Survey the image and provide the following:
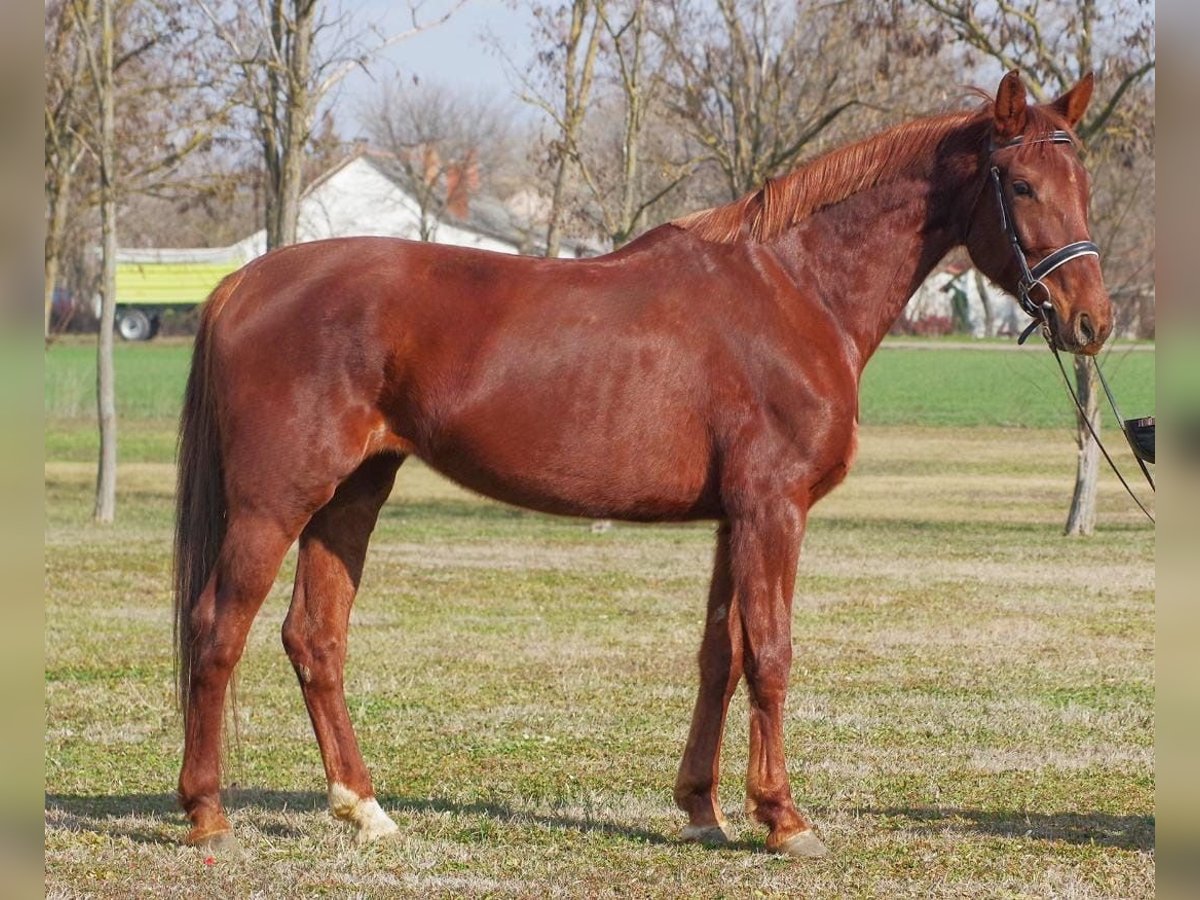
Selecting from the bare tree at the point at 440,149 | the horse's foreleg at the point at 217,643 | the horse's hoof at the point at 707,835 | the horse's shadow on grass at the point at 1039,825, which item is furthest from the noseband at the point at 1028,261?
the bare tree at the point at 440,149

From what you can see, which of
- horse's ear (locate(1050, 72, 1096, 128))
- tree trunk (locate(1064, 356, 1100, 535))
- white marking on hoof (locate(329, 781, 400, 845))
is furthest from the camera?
tree trunk (locate(1064, 356, 1100, 535))

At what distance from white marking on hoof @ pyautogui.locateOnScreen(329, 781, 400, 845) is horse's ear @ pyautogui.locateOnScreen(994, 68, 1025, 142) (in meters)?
2.99

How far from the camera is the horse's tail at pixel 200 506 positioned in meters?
4.90

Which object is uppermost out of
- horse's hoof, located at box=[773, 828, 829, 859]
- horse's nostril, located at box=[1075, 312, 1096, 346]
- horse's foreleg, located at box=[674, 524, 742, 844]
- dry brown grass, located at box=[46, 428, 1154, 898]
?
horse's nostril, located at box=[1075, 312, 1096, 346]

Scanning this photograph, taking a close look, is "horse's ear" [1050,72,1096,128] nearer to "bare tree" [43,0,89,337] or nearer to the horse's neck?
the horse's neck

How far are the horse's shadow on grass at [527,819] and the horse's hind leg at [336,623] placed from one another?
0.27 meters

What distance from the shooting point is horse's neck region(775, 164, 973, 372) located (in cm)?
496

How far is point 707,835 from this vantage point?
4.99m

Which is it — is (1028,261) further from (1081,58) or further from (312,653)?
(1081,58)

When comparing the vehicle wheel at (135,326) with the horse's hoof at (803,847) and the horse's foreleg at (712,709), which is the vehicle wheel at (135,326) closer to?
the horse's foreleg at (712,709)

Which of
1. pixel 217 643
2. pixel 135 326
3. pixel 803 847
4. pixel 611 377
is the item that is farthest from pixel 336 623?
pixel 135 326

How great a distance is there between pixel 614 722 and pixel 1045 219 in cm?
331

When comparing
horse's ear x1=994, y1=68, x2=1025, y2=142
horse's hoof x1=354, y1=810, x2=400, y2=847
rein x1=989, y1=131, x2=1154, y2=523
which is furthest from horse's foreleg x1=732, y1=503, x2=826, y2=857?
horse's ear x1=994, y1=68, x2=1025, y2=142
